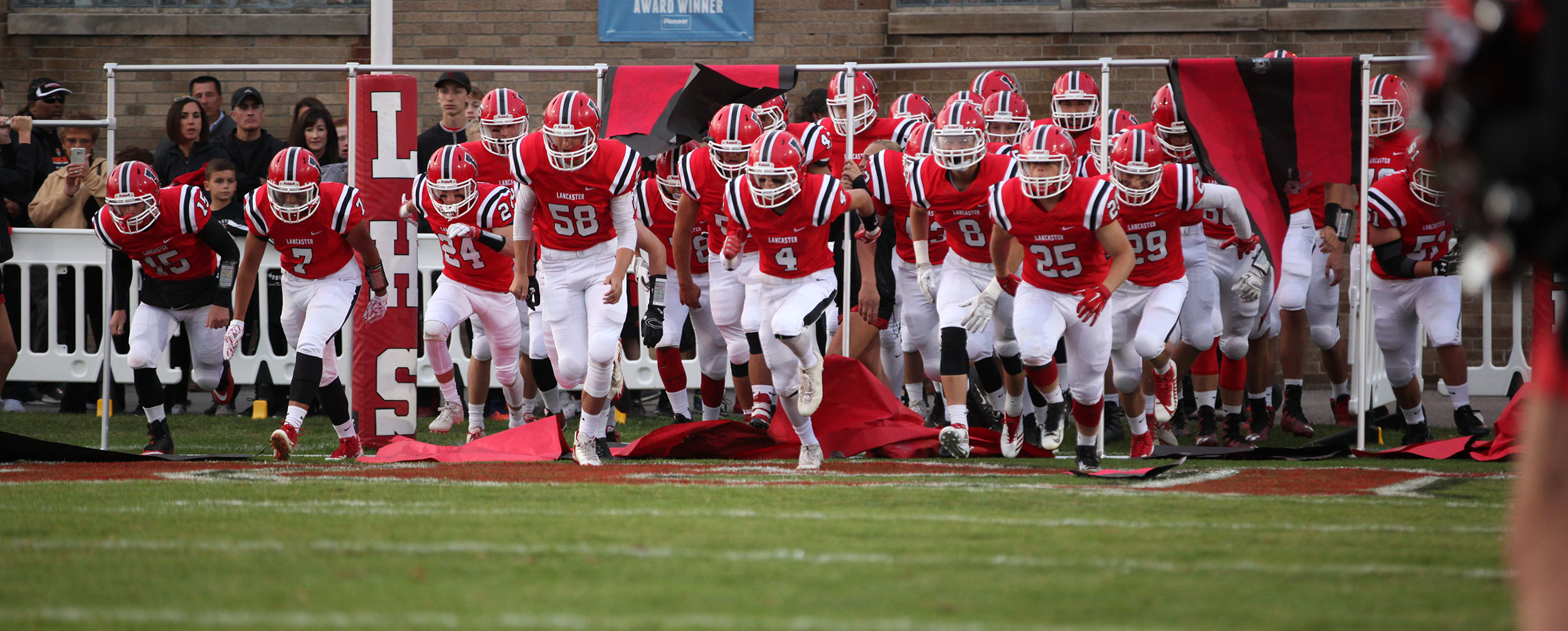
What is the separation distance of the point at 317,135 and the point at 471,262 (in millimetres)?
2372

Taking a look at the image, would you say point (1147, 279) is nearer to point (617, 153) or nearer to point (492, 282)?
point (617, 153)

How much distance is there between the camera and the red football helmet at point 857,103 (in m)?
8.62

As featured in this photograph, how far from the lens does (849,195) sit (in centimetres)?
692

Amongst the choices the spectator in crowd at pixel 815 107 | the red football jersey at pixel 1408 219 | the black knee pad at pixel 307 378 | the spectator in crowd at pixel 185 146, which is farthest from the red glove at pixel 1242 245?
the spectator in crowd at pixel 185 146

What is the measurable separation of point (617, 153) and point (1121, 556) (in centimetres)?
386

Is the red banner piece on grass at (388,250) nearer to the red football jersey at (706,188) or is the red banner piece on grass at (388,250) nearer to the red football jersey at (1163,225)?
the red football jersey at (706,188)

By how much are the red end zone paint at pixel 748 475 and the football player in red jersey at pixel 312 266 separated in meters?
0.64

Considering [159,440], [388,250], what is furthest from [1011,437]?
[159,440]

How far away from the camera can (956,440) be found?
705 cm

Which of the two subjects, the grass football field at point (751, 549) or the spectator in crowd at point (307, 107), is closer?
the grass football field at point (751, 549)

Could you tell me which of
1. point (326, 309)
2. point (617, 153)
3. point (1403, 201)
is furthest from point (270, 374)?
point (1403, 201)

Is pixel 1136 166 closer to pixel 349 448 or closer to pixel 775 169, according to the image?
pixel 775 169

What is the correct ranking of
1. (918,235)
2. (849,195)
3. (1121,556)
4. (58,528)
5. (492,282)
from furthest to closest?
(492,282) < (918,235) < (849,195) < (58,528) < (1121,556)

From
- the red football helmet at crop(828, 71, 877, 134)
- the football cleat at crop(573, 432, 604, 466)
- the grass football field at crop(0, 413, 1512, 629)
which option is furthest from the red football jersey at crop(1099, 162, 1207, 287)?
the football cleat at crop(573, 432, 604, 466)
